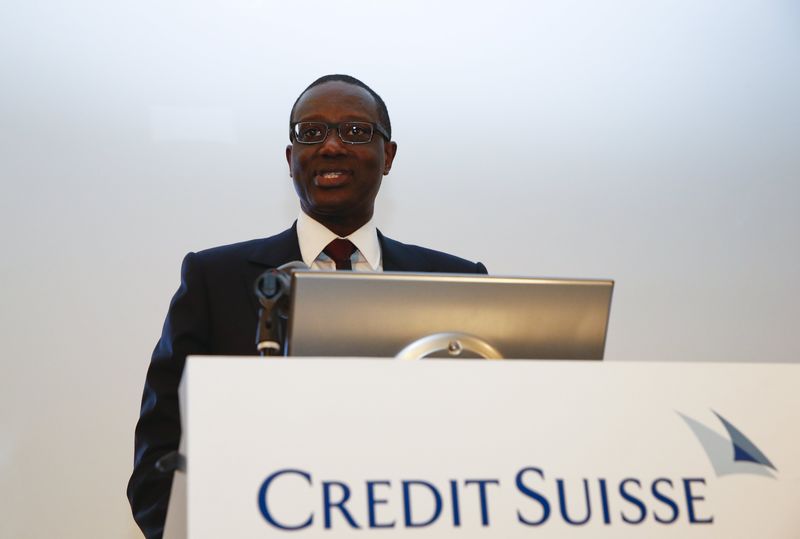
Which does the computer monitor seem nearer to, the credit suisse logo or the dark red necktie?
the credit suisse logo

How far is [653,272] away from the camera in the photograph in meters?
2.99

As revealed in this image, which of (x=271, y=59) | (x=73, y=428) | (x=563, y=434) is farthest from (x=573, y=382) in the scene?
(x=271, y=59)

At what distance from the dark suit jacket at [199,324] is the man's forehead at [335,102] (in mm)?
262

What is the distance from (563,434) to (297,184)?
1.27 meters

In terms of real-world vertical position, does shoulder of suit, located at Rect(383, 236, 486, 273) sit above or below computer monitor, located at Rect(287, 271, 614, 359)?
above

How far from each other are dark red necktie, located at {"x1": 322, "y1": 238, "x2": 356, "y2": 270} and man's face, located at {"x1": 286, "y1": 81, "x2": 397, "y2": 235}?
100 millimetres

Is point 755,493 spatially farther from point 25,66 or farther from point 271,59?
point 25,66

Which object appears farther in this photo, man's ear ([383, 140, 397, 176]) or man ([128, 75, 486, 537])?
man's ear ([383, 140, 397, 176])

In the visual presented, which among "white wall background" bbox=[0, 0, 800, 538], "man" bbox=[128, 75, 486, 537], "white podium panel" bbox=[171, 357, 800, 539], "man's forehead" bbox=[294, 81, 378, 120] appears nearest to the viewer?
"white podium panel" bbox=[171, 357, 800, 539]

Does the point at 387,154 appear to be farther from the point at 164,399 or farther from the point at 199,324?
the point at 164,399

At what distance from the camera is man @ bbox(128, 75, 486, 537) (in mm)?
1974

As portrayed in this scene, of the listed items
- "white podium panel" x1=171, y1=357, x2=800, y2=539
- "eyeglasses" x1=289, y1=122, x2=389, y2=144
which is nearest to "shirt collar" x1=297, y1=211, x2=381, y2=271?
"eyeglasses" x1=289, y1=122, x2=389, y2=144

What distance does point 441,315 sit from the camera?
1237 mm

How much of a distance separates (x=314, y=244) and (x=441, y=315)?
0.96m
